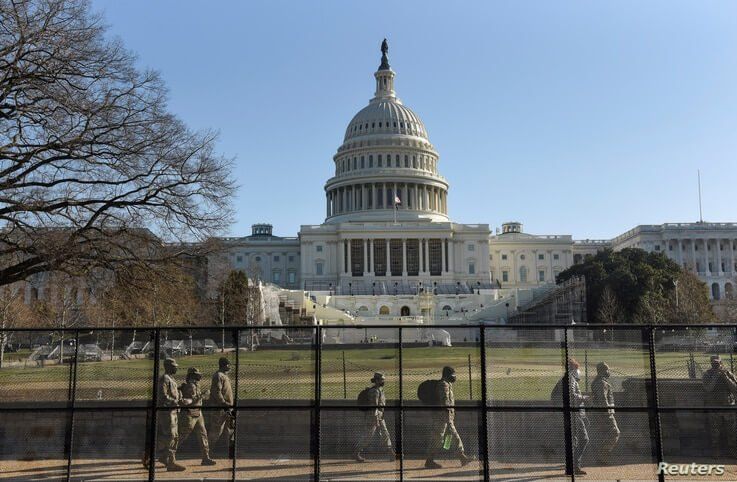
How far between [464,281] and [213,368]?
11408cm

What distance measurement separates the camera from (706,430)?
551 inches

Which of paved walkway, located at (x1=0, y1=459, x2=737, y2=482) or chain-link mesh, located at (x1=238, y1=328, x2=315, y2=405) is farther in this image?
chain-link mesh, located at (x1=238, y1=328, x2=315, y2=405)

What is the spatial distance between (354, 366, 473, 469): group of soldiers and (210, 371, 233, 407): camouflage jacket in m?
2.65

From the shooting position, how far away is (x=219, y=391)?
551 inches

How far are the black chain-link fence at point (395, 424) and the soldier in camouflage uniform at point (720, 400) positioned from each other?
0.08 feet

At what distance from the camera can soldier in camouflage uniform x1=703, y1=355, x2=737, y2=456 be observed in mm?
13781

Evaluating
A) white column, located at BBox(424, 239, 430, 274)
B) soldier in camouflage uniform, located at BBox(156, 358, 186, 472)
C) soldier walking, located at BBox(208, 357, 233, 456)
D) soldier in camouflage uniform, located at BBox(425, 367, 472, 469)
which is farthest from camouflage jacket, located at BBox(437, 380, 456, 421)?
white column, located at BBox(424, 239, 430, 274)

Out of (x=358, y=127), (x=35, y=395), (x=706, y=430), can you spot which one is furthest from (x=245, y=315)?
(x=358, y=127)

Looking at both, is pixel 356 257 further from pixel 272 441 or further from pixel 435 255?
pixel 272 441

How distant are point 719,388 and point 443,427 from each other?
525cm

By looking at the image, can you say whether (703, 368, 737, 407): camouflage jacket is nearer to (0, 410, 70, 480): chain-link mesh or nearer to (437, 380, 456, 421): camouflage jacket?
(437, 380, 456, 421): camouflage jacket

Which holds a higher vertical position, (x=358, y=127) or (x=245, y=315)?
(x=358, y=127)

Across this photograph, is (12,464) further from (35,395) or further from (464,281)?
(464,281)

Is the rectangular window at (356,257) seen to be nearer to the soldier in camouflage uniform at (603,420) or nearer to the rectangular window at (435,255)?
the rectangular window at (435,255)
